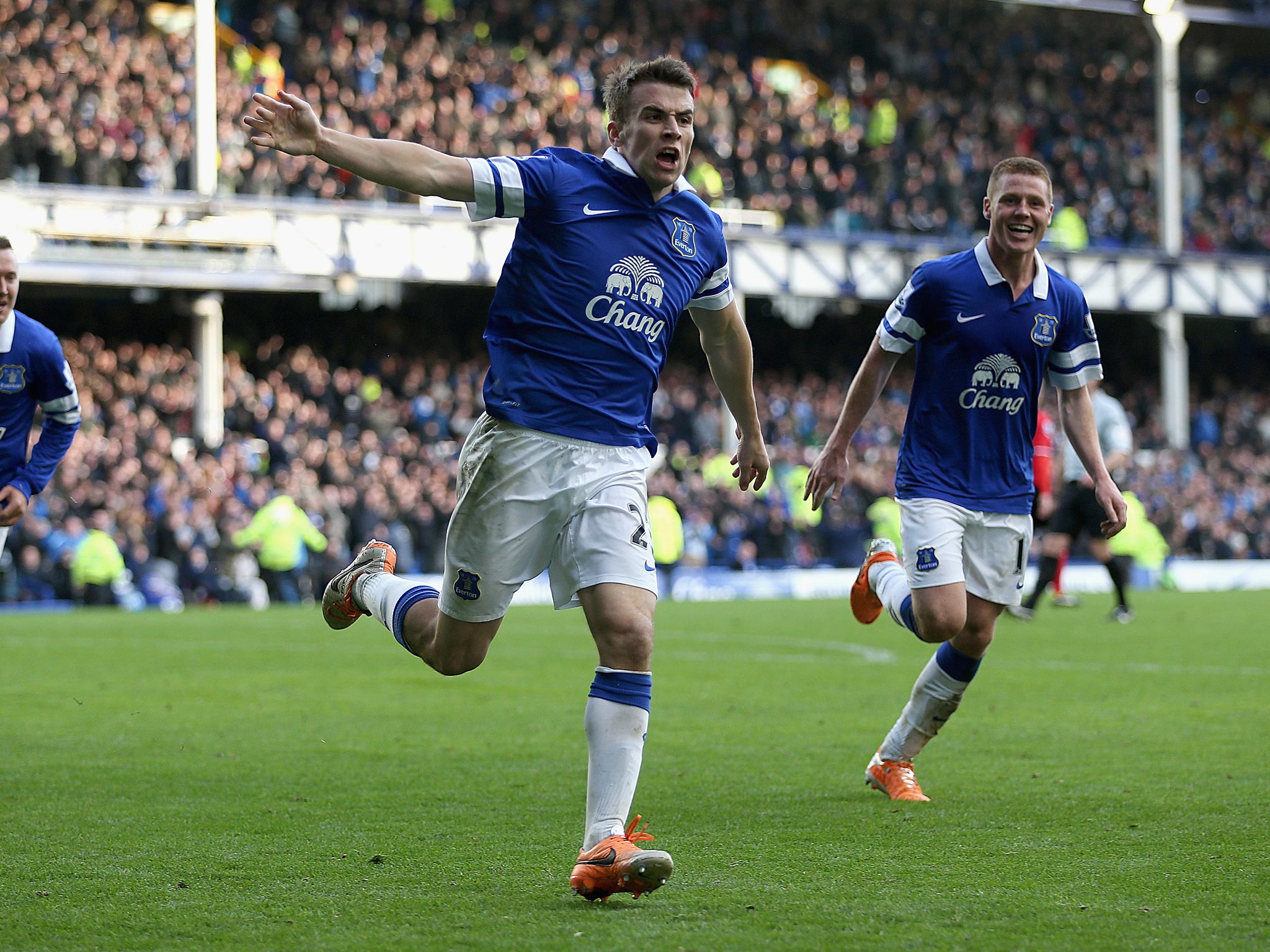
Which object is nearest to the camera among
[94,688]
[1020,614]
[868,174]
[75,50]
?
[94,688]

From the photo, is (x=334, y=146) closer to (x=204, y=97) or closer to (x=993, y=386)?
(x=993, y=386)

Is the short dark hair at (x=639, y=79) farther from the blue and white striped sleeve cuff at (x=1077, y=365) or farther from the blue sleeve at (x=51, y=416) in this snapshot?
the blue sleeve at (x=51, y=416)

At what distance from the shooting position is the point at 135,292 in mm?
26203

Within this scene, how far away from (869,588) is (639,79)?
2.85 m

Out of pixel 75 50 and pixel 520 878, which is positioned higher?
pixel 75 50

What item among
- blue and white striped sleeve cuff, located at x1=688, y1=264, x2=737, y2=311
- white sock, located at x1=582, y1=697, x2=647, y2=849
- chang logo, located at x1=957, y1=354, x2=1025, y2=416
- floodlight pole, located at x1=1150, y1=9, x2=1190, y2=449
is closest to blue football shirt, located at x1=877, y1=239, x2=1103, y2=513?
chang logo, located at x1=957, y1=354, x2=1025, y2=416

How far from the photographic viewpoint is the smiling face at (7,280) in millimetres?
6566

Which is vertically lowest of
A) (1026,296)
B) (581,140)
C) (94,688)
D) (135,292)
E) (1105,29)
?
(94,688)

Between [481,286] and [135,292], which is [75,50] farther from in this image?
[481,286]

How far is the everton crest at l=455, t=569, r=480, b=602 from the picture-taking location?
4.55m

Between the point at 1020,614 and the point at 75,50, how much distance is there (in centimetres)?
1820

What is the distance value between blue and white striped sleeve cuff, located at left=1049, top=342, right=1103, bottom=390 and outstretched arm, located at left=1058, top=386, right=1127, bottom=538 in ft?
0.11

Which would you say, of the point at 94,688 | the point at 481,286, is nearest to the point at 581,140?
the point at 481,286

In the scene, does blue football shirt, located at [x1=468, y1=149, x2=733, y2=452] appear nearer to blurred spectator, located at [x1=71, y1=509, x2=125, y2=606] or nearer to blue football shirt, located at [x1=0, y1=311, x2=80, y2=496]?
blue football shirt, located at [x1=0, y1=311, x2=80, y2=496]
